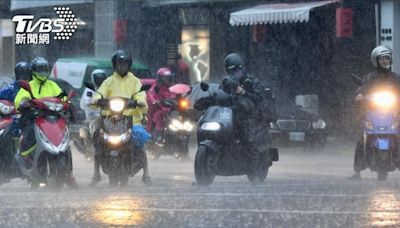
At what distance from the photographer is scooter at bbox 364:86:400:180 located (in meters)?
17.1

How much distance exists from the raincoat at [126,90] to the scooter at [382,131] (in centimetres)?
308

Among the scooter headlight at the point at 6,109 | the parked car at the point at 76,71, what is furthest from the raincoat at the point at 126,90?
the parked car at the point at 76,71

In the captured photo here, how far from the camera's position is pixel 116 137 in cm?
1630

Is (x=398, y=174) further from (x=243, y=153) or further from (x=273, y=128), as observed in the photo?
(x=273, y=128)

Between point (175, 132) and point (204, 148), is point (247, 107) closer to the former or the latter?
point (204, 148)

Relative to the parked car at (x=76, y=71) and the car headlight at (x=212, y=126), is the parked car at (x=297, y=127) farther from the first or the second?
the car headlight at (x=212, y=126)

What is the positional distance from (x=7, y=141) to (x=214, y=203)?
4.13m

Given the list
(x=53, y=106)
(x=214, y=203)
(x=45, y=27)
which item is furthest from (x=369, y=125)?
(x=45, y=27)

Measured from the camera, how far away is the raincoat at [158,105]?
75.1ft

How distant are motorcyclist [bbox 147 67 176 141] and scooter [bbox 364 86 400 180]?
6.17m

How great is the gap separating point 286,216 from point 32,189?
4.79 meters

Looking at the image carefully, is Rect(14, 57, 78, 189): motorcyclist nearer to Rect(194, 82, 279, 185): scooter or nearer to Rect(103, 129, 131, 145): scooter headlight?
Rect(103, 129, 131, 145): scooter headlight

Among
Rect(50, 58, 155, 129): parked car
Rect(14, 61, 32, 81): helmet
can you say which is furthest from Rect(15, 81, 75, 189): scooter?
Rect(50, 58, 155, 129): parked car

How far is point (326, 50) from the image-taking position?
34.4m
